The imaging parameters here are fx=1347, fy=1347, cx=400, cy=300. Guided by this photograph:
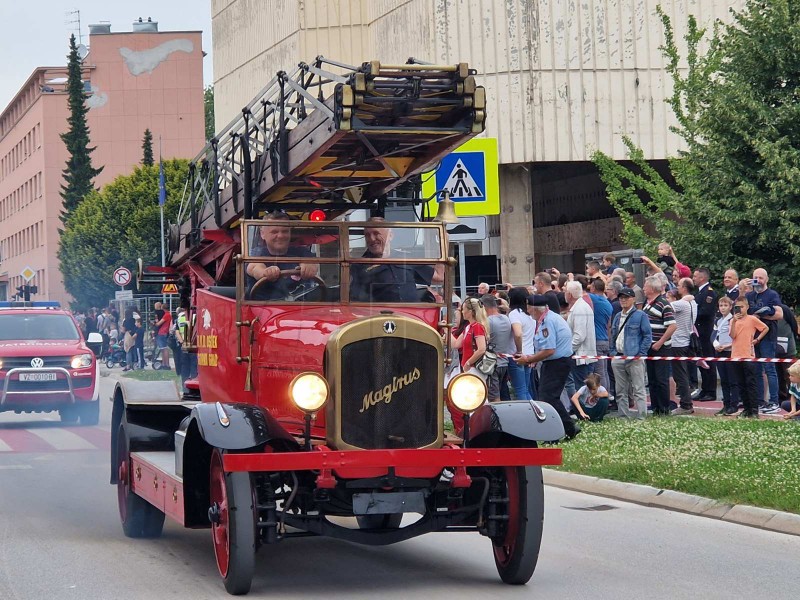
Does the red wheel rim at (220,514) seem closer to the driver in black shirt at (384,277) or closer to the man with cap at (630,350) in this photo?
the driver in black shirt at (384,277)

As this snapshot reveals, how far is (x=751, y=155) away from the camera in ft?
74.7

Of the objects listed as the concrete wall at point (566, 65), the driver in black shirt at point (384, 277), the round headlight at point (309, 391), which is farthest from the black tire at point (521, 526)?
the concrete wall at point (566, 65)

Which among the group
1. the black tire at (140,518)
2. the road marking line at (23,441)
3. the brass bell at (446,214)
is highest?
the brass bell at (446,214)

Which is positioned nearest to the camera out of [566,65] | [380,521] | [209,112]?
[380,521]

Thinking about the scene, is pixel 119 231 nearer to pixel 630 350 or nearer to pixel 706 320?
pixel 706 320

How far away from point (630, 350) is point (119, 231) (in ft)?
178

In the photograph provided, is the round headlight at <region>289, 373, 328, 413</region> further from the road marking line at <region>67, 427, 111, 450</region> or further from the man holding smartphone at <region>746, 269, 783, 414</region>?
the road marking line at <region>67, 427, 111, 450</region>

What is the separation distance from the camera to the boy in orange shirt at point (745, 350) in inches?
625

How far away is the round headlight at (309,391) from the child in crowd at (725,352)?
9610 millimetres

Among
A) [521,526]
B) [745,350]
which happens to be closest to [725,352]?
[745,350]

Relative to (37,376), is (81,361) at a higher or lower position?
higher

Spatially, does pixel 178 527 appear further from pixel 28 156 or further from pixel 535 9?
pixel 28 156

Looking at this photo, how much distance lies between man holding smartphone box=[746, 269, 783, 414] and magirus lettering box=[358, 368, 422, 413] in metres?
9.34

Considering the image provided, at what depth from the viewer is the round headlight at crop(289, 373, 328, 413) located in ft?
24.8
